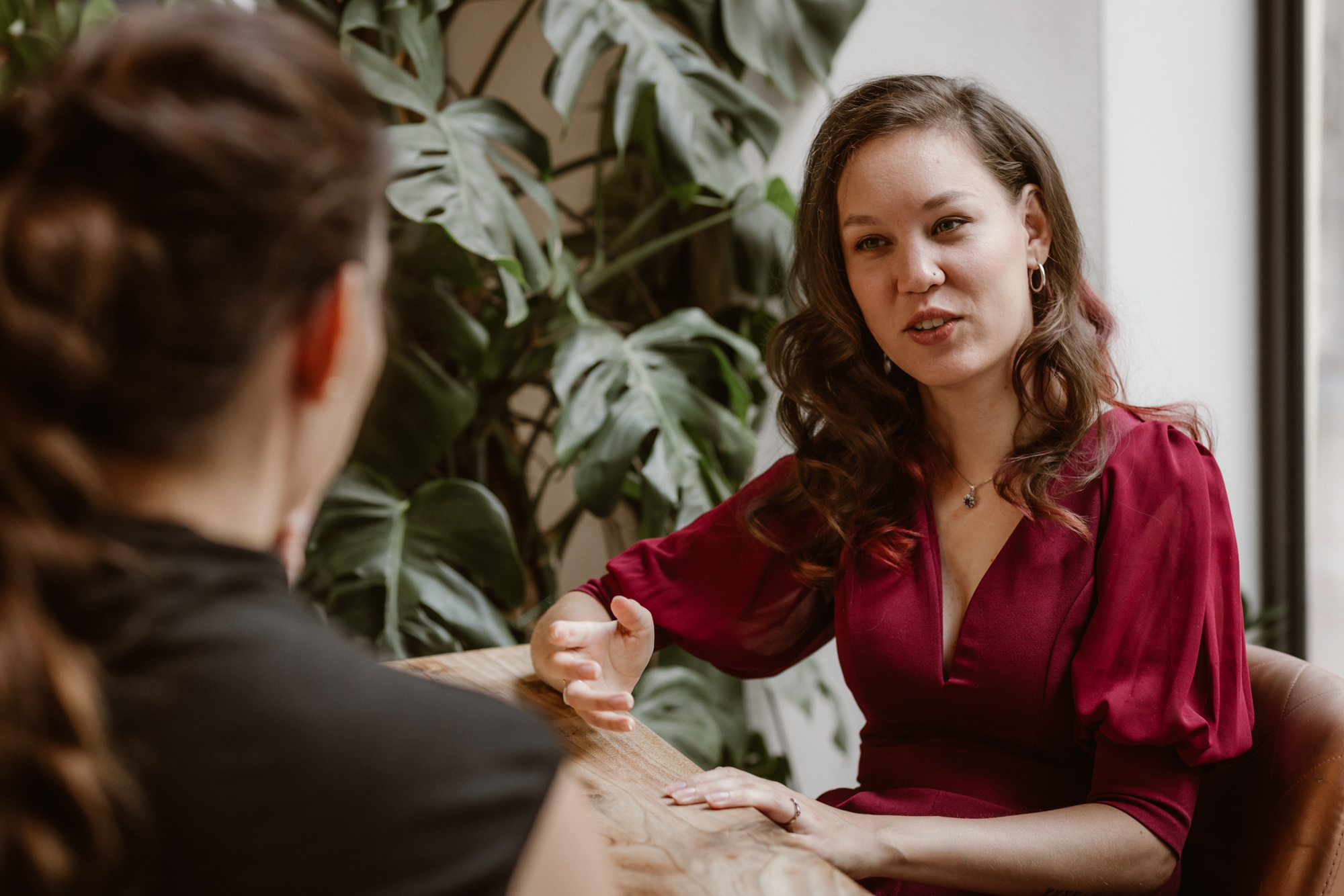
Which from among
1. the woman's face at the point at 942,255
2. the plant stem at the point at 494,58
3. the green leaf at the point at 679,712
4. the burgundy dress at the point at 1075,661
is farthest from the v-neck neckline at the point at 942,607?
the plant stem at the point at 494,58

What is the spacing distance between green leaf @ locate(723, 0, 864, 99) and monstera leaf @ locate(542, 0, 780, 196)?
66 mm

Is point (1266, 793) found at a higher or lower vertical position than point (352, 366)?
lower

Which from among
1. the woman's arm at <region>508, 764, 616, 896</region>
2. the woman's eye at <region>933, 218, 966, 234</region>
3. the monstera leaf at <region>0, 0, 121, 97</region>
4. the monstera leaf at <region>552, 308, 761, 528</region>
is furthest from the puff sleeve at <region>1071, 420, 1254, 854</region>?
the monstera leaf at <region>0, 0, 121, 97</region>

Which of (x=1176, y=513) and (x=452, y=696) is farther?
(x=1176, y=513)

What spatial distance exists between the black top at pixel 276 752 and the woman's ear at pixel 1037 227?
1.08 m

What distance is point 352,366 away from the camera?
61 centimetres

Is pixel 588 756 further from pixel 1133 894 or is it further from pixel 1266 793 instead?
pixel 1266 793

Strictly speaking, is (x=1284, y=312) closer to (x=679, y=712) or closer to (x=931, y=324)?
(x=931, y=324)

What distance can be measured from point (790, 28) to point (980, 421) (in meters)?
1.12

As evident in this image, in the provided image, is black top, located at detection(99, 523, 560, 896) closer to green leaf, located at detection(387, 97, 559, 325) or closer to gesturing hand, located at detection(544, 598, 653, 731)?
gesturing hand, located at detection(544, 598, 653, 731)

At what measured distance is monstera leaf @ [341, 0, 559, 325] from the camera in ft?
5.74

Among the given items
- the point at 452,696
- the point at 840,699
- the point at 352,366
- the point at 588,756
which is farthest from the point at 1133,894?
the point at 840,699

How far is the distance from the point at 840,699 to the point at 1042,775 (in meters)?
1.20

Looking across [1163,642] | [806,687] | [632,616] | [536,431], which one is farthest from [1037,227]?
[536,431]
